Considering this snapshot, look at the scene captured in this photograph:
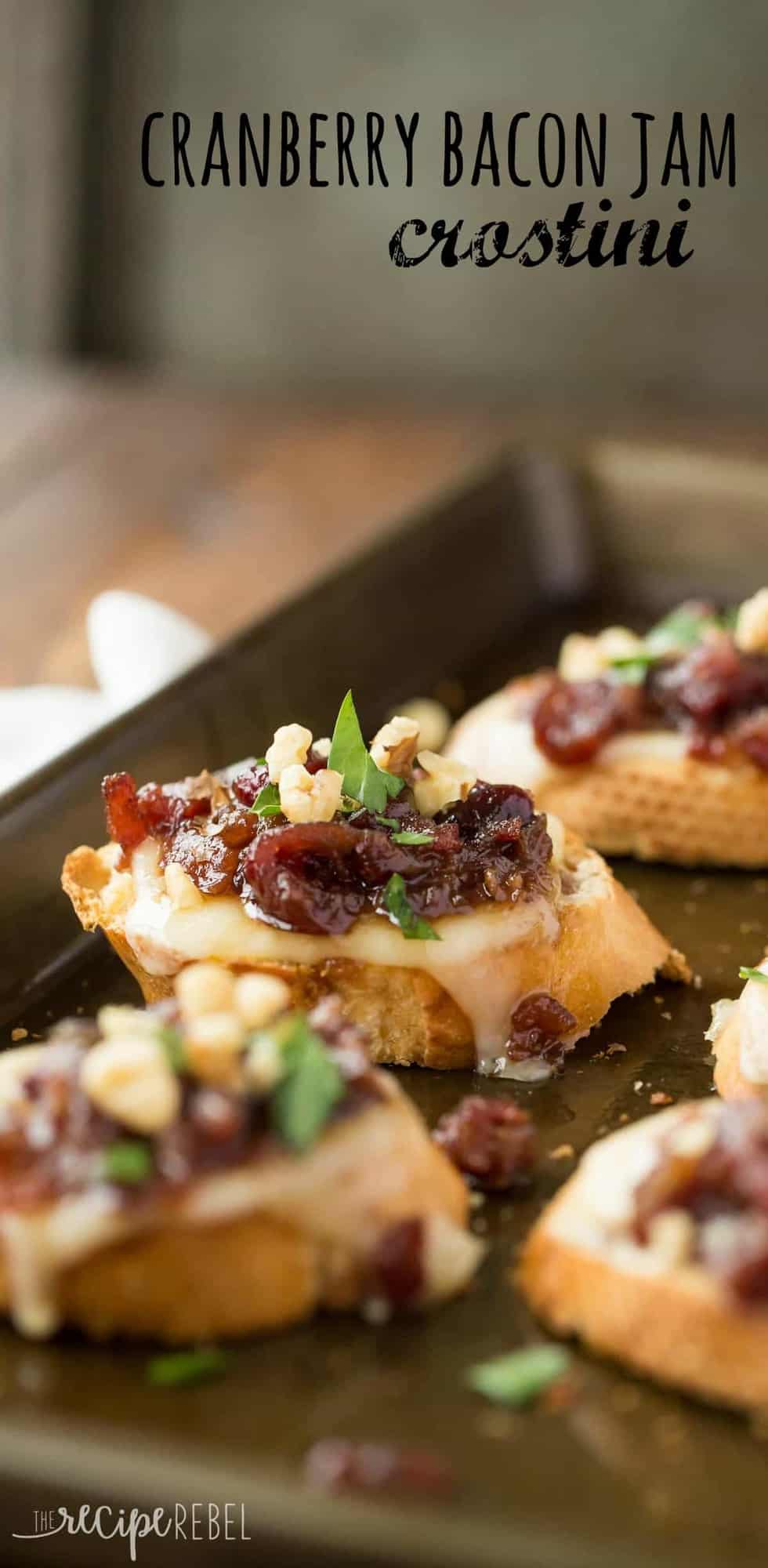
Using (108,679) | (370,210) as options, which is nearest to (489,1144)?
(108,679)

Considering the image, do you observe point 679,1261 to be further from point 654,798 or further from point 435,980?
point 654,798

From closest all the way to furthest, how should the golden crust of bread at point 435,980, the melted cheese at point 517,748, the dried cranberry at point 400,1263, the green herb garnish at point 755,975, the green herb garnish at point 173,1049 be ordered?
1. the green herb garnish at point 173,1049
2. the dried cranberry at point 400,1263
3. the green herb garnish at point 755,975
4. the golden crust of bread at point 435,980
5. the melted cheese at point 517,748

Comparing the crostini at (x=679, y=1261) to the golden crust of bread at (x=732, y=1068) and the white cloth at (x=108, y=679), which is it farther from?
the white cloth at (x=108, y=679)

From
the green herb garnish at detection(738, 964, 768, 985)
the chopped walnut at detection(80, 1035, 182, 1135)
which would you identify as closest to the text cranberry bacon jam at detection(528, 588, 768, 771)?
the green herb garnish at detection(738, 964, 768, 985)

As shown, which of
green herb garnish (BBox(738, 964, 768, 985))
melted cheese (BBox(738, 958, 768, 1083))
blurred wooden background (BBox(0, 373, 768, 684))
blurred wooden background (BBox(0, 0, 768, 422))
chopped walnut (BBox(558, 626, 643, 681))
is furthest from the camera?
blurred wooden background (BBox(0, 0, 768, 422))

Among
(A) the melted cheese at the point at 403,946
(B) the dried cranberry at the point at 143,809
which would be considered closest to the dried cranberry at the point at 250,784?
(B) the dried cranberry at the point at 143,809

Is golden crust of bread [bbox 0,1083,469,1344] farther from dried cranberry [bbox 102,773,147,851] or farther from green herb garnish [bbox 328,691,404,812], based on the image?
dried cranberry [bbox 102,773,147,851]
